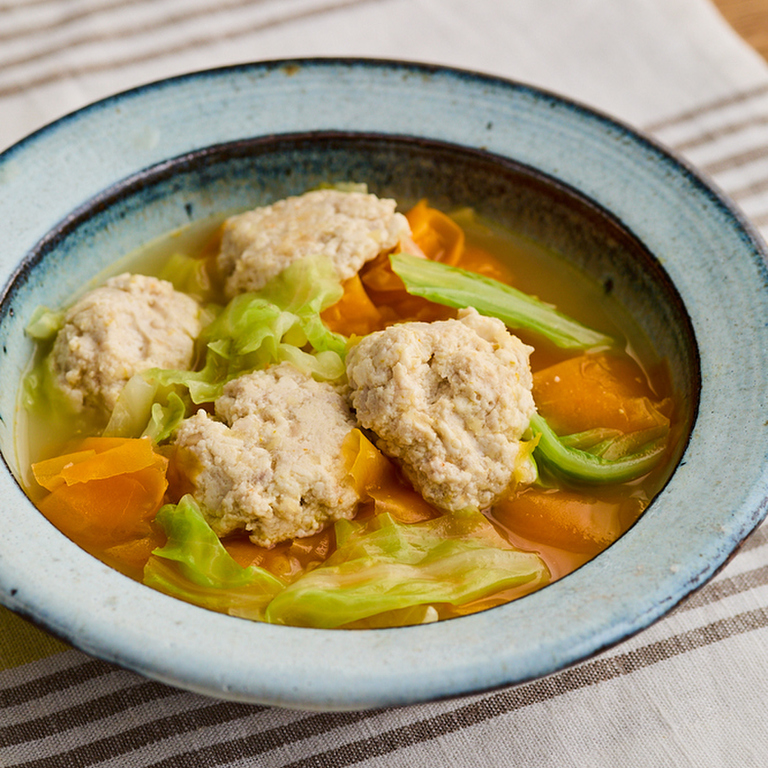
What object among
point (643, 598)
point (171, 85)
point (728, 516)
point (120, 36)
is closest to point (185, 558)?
point (643, 598)

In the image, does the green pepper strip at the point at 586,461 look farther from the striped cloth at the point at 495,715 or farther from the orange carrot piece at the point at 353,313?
the orange carrot piece at the point at 353,313

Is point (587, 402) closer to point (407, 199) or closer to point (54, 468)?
point (407, 199)

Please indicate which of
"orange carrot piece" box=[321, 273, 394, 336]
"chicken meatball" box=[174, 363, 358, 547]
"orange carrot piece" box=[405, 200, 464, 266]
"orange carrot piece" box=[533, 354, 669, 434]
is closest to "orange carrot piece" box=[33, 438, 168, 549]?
"chicken meatball" box=[174, 363, 358, 547]

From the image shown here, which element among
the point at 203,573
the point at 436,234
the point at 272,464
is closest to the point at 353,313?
the point at 436,234

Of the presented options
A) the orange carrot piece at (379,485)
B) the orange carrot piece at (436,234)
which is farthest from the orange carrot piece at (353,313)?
the orange carrot piece at (379,485)

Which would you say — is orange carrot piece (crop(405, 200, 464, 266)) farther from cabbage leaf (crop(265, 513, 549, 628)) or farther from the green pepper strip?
cabbage leaf (crop(265, 513, 549, 628))

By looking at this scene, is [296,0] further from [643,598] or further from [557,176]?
[643,598]
